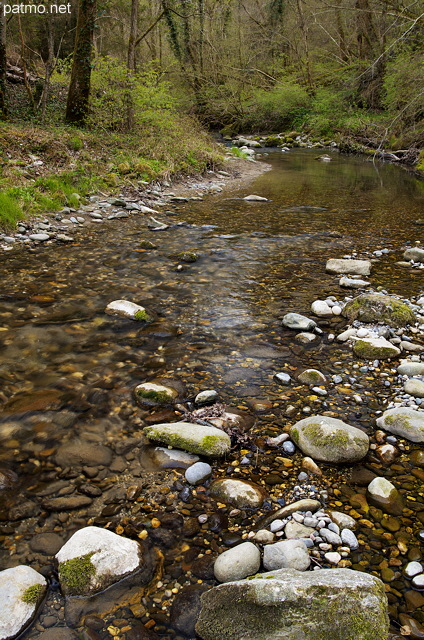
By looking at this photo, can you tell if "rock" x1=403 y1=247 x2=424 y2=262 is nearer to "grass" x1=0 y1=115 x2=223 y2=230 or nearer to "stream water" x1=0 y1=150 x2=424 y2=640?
"stream water" x1=0 y1=150 x2=424 y2=640

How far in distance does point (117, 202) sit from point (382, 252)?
5.60 meters

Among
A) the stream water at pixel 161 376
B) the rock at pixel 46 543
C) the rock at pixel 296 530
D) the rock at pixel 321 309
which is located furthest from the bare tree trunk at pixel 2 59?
the rock at pixel 296 530

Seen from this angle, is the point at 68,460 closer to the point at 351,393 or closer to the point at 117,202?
the point at 351,393

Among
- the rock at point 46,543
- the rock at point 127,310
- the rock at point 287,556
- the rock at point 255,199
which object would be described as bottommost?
the rock at point 46,543

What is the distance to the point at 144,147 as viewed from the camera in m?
11.9

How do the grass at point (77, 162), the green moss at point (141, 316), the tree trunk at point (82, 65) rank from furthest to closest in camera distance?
the tree trunk at point (82, 65), the grass at point (77, 162), the green moss at point (141, 316)

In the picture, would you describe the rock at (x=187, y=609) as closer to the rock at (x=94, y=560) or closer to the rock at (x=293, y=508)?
the rock at (x=94, y=560)

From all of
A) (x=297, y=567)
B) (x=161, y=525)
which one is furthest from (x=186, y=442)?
(x=297, y=567)

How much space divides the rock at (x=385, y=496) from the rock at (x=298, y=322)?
6.64 ft

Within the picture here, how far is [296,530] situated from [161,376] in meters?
1.73

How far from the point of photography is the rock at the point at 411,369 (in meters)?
3.32

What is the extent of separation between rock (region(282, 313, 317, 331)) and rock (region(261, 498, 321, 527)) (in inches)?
86.1

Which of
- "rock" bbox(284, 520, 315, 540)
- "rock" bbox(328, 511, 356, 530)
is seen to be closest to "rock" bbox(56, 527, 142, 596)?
"rock" bbox(284, 520, 315, 540)

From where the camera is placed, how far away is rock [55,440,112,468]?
2.53 meters
